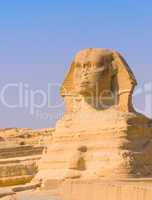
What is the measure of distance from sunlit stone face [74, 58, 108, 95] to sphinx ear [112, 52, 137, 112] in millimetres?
482

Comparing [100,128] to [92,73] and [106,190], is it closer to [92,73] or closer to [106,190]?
[92,73]

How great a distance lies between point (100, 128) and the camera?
57.5 ft

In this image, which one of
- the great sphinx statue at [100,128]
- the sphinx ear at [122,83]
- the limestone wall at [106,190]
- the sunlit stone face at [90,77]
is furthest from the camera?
the sphinx ear at [122,83]

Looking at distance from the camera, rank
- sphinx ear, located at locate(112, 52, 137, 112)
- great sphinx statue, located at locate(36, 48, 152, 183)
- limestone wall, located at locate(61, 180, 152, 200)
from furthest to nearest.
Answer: sphinx ear, located at locate(112, 52, 137, 112), great sphinx statue, located at locate(36, 48, 152, 183), limestone wall, located at locate(61, 180, 152, 200)

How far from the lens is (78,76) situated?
1792 centimetres

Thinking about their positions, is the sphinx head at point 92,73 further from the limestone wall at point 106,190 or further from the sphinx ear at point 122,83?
the limestone wall at point 106,190

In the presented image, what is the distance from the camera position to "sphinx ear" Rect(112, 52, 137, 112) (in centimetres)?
1796

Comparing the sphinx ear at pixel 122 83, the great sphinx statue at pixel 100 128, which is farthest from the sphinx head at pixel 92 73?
the sphinx ear at pixel 122 83

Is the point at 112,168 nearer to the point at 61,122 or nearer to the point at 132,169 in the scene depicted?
the point at 132,169

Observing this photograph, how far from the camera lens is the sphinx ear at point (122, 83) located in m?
18.0

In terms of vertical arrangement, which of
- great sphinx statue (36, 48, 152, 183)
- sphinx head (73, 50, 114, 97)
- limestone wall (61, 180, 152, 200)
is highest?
sphinx head (73, 50, 114, 97)

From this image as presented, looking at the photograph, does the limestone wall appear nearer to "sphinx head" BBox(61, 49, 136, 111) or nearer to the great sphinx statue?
the great sphinx statue

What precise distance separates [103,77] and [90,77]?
460 millimetres

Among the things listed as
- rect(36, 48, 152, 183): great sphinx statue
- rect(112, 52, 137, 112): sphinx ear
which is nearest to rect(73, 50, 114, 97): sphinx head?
rect(36, 48, 152, 183): great sphinx statue
